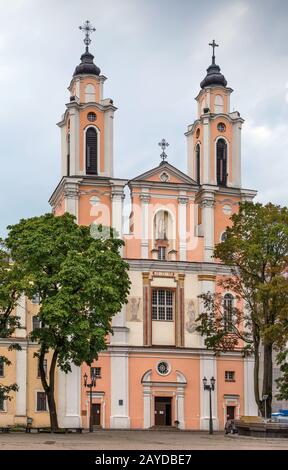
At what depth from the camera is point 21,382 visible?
65.2 meters

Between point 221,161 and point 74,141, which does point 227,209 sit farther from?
point 74,141

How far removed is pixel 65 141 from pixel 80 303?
23133mm

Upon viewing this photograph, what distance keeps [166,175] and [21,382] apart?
17.4 meters

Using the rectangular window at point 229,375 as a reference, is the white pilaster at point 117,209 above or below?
above

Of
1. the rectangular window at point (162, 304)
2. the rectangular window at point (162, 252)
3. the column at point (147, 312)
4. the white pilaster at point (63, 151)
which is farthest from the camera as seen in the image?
the white pilaster at point (63, 151)

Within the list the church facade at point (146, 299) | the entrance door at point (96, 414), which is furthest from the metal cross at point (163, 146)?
the entrance door at point (96, 414)

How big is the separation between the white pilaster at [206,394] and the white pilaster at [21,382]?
39.0ft

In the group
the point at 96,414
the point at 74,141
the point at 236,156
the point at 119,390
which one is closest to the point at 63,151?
the point at 74,141

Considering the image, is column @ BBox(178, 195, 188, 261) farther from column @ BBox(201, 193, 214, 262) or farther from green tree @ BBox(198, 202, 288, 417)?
green tree @ BBox(198, 202, 288, 417)

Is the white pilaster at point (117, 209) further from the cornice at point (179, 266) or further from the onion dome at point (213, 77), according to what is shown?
the onion dome at point (213, 77)

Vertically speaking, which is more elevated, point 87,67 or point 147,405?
point 87,67

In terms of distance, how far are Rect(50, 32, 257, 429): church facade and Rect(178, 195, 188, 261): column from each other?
0.23 ft

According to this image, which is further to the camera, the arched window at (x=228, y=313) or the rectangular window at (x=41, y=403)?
the rectangular window at (x=41, y=403)

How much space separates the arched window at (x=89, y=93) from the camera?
7019cm
